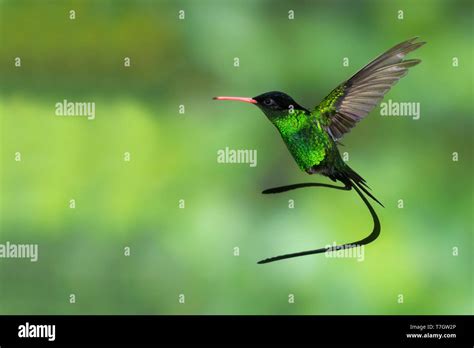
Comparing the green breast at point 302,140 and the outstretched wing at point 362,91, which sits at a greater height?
the outstretched wing at point 362,91

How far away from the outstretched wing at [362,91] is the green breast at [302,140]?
65mm

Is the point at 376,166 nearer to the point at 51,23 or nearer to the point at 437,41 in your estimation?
the point at 437,41

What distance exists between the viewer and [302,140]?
1656 millimetres

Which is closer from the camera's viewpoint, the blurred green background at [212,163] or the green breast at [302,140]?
the green breast at [302,140]

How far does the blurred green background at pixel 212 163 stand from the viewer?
2580mm

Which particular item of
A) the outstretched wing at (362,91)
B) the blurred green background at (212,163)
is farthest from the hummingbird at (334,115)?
the blurred green background at (212,163)

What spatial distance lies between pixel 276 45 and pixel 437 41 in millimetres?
611

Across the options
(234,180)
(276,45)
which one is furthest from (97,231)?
(276,45)

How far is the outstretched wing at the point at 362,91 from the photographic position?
63.8 inches

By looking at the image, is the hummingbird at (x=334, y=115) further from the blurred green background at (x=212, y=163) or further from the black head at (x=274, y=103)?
the blurred green background at (x=212, y=163)

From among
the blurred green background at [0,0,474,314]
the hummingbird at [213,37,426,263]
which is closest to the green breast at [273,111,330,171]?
the hummingbird at [213,37,426,263]

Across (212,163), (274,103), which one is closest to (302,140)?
(274,103)

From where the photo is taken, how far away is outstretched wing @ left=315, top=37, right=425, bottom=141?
162cm

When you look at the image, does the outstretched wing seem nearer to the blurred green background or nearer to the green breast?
the green breast
